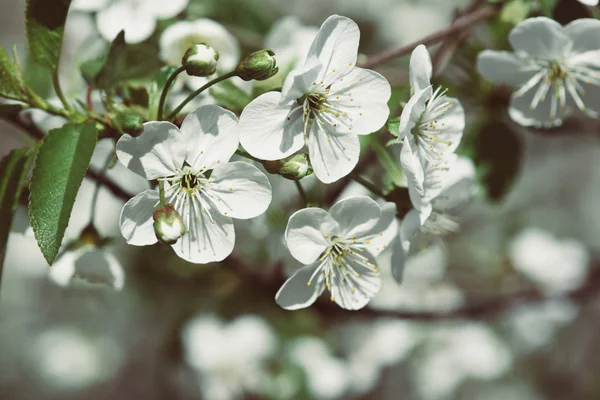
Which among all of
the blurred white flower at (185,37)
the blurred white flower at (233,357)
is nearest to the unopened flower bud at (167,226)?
the blurred white flower at (185,37)

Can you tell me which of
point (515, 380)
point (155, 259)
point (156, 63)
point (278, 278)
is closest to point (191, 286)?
point (155, 259)

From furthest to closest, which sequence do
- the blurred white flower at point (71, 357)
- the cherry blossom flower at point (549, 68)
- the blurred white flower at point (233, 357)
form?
the blurred white flower at point (71, 357) → the blurred white flower at point (233, 357) → the cherry blossom flower at point (549, 68)

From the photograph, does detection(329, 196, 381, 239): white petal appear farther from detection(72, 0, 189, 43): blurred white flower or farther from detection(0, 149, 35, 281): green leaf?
Result: detection(72, 0, 189, 43): blurred white flower

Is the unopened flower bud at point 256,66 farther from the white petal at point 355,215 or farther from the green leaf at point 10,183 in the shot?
the green leaf at point 10,183

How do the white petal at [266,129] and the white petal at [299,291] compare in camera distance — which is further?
the white petal at [299,291]

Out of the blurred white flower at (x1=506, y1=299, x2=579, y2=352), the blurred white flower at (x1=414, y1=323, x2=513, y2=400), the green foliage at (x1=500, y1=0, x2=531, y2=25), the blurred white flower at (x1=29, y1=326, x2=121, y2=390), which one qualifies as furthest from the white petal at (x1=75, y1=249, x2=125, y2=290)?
the blurred white flower at (x1=29, y1=326, x2=121, y2=390)

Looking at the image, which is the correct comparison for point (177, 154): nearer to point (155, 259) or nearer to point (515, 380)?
point (155, 259)

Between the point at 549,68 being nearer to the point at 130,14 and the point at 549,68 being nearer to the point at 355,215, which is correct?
the point at 355,215
